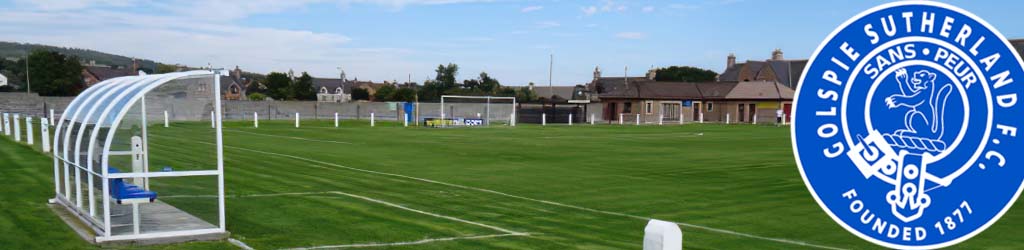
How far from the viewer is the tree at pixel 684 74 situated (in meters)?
140

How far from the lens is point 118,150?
10461 millimetres

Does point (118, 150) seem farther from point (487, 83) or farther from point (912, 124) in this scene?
point (487, 83)

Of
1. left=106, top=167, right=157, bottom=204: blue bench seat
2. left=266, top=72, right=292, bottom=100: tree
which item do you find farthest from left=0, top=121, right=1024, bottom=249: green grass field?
left=266, top=72, right=292, bottom=100: tree

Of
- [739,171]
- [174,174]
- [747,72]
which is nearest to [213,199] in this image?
[174,174]

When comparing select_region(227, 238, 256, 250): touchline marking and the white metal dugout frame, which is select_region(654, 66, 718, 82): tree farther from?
select_region(227, 238, 256, 250): touchline marking

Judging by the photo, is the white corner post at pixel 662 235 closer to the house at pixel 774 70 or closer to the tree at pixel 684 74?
the house at pixel 774 70

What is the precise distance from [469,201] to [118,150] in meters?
6.30

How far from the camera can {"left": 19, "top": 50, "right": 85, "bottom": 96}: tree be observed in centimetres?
9031

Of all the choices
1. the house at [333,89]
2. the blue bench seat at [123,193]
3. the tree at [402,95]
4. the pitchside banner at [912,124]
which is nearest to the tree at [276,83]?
the tree at [402,95]

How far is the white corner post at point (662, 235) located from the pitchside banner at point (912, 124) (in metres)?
0.37

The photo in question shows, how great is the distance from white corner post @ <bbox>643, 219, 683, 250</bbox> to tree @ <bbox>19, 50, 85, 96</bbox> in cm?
10416

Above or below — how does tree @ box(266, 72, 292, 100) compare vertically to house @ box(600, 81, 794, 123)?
above

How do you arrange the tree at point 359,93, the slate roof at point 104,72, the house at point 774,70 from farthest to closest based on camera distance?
the tree at point 359,93
the slate roof at point 104,72
the house at point 774,70

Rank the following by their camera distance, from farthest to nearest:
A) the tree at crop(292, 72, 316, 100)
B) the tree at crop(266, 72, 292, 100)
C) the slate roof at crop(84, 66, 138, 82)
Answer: the slate roof at crop(84, 66, 138, 82)
the tree at crop(266, 72, 292, 100)
the tree at crop(292, 72, 316, 100)
